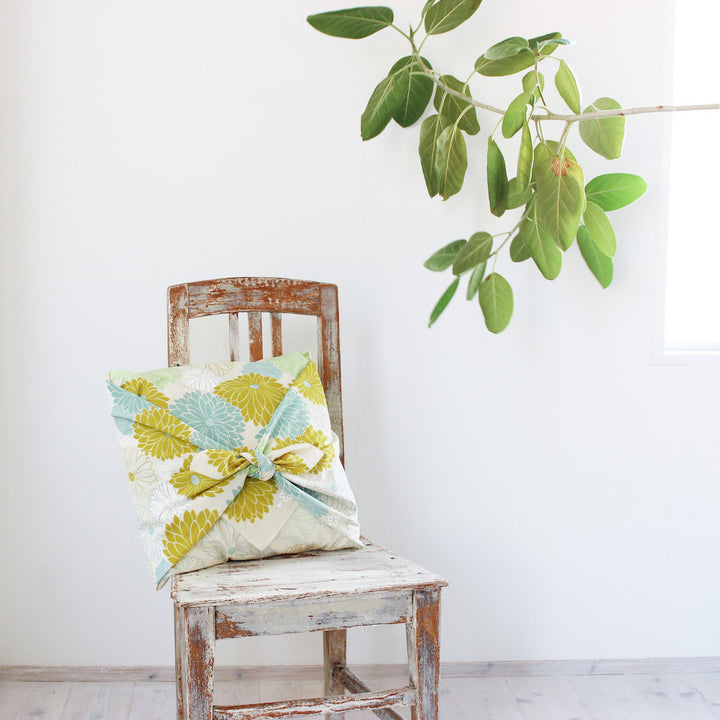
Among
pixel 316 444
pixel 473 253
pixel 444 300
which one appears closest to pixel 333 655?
pixel 316 444

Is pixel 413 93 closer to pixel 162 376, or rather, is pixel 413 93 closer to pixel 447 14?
pixel 447 14

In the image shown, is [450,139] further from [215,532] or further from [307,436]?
[215,532]

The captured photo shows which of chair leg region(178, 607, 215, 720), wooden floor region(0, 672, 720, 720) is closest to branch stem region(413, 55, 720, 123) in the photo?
chair leg region(178, 607, 215, 720)

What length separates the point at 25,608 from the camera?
Result: 1.72 meters

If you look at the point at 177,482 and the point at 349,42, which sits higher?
the point at 349,42

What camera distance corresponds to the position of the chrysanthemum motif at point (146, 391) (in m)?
1.29

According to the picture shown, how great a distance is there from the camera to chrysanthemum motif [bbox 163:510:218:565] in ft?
3.96

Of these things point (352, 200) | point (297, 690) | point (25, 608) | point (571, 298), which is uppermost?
point (352, 200)

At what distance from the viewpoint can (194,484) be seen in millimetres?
1229

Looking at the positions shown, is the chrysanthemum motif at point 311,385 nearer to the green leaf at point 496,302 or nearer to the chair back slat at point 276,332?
the chair back slat at point 276,332

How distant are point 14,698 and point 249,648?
19.8 inches

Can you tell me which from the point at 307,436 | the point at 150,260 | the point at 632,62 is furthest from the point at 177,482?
the point at 632,62

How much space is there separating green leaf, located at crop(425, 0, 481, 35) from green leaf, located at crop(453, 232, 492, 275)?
1.31ft

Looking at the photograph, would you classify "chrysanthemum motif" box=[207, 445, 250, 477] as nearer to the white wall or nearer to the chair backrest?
the chair backrest
